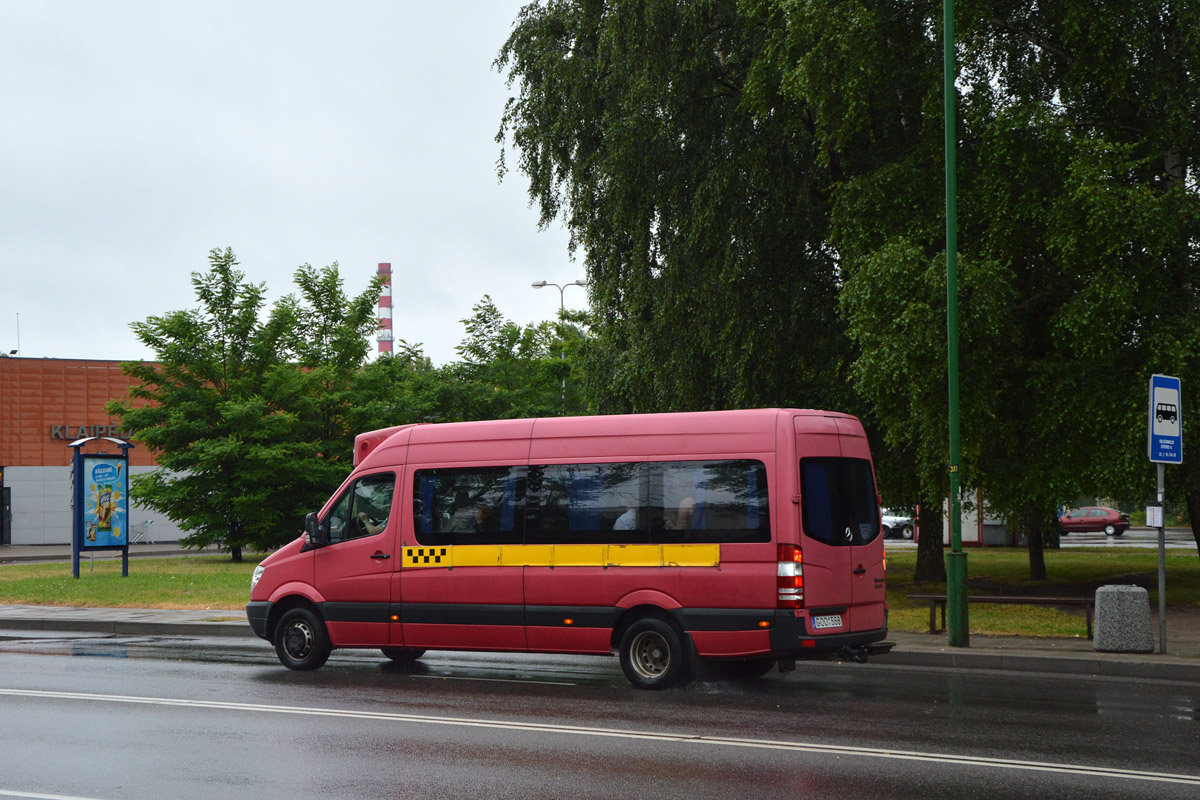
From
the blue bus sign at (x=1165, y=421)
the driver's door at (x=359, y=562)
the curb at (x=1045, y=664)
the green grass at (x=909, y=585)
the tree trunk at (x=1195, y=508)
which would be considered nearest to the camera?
the curb at (x=1045, y=664)

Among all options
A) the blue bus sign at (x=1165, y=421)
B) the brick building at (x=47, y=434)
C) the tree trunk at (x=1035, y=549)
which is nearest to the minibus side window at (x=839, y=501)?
the blue bus sign at (x=1165, y=421)

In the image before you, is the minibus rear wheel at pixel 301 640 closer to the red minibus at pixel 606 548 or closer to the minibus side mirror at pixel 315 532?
the red minibus at pixel 606 548

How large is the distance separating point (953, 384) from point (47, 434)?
168ft

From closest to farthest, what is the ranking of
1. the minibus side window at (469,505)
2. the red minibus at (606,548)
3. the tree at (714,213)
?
the red minibus at (606,548) → the minibus side window at (469,505) → the tree at (714,213)

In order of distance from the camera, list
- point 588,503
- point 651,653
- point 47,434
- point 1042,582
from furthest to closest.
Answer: point 47,434, point 1042,582, point 588,503, point 651,653

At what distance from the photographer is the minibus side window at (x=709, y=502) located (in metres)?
10.9

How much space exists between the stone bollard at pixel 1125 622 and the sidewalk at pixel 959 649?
0.16 m

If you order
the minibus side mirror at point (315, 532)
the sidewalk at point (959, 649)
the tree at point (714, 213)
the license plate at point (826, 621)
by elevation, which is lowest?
the sidewalk at point (959, 649)

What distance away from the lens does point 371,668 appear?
13.2 meters

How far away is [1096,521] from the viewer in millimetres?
56969

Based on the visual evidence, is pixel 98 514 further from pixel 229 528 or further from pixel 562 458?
pixel 562 458

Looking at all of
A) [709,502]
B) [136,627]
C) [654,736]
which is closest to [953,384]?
[709,502]

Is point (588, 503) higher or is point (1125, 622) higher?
point (588, 503)

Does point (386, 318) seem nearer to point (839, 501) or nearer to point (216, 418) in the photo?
point (216, 418)
